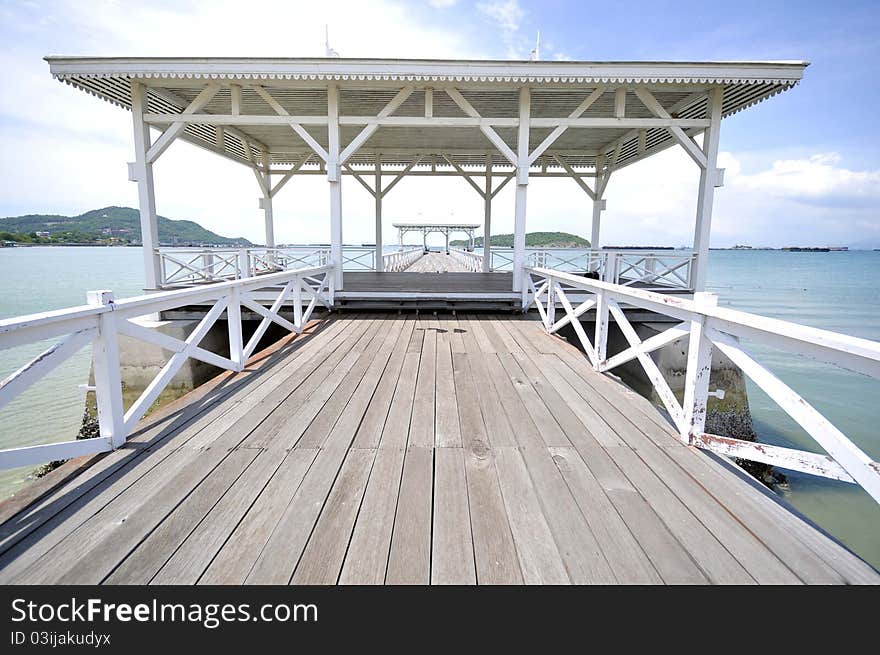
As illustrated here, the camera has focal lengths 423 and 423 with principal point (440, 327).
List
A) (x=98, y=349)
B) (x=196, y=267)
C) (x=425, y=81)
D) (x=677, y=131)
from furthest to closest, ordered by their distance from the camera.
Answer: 1. (x=196, y=267)
2. (x=677, y=131)
3. (x=425, y=81)
4. (x=98, y=349)

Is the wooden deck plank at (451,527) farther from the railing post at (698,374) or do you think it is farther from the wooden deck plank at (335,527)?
the railing post at (698,374)

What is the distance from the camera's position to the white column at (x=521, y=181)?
22.6 ft

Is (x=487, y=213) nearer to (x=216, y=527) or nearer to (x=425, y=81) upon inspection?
(x=425, y=81)

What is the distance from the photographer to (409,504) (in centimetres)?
184

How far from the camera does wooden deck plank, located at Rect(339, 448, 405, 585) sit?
1431 millimetres

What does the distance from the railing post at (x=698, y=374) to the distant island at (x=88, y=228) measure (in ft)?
287

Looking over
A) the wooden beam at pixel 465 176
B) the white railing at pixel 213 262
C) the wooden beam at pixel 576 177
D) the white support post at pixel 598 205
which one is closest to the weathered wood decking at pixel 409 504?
the white railing at pixel 213 262

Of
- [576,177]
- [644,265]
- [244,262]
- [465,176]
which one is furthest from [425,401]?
[465,176]

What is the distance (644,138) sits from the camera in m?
9.02

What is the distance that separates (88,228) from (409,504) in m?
111

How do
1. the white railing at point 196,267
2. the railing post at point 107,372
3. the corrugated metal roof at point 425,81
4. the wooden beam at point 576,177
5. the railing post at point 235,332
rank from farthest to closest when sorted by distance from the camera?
the wooden beam at point 576,177 → the white railing at point 196,267 → the corrugated metal roof at point 425,81 → the railing post at point 235,332 → the railing post at point 107,372
